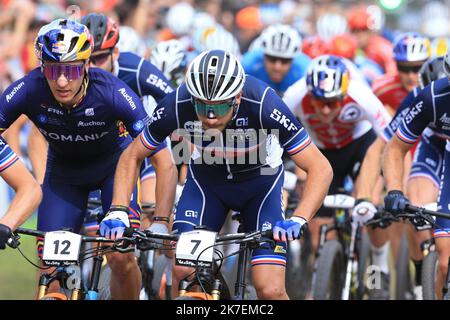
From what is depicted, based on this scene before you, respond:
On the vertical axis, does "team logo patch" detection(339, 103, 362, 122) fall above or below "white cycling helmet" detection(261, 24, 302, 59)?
below

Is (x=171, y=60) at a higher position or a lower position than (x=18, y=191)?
higher

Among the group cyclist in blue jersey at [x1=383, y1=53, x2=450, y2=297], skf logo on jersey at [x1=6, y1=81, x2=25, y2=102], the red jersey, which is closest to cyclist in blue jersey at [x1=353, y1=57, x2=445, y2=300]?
cyclist in blue jersey at [x1=383, y1=53, x2=450, y2=297]

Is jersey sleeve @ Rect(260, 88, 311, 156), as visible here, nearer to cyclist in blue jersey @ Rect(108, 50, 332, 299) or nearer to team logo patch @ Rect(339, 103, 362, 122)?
cyclist in blue jersey @ Rect(108, 50, 332, 299)

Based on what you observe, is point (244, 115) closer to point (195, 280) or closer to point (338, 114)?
point (195, 280)

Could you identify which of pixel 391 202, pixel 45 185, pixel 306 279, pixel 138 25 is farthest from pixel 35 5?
pixel 391 202

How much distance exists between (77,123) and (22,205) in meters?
1.15

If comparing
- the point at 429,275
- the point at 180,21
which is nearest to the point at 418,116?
the point at 429,275

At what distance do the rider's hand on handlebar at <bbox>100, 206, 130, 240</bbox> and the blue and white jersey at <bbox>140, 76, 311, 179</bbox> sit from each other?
0.61 m

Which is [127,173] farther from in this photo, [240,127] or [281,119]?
[281,119]

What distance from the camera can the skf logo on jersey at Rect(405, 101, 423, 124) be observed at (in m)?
8.05

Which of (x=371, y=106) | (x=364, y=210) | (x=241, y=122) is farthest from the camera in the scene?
(x=371, y=106)

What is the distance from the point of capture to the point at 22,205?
704 centimetres

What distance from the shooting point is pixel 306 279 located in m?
10.9

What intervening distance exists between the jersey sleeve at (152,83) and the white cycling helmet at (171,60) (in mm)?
1948
